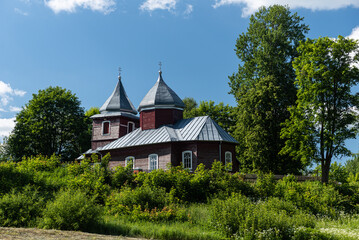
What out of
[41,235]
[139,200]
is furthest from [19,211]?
[139,200]

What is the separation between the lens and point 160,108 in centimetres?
3228

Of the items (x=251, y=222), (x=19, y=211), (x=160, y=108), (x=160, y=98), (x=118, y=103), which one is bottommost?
(x=251, y=222)

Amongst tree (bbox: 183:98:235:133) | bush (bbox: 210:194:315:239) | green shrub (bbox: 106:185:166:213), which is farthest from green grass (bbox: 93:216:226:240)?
tree (bbox: 183:98:235:133)

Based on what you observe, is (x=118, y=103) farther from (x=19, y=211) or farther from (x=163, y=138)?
(x=19, y=211)

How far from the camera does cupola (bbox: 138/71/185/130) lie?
3219 centimetres

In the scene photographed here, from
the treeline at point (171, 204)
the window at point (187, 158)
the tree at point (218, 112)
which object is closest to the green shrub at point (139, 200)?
the treeline at point (171, 204)

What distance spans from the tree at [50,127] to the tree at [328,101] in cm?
2801

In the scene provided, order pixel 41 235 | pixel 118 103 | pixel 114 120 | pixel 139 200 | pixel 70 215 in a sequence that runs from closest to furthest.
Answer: pixel 41 235, pixel 70 215, pixel 139 200, pixel 114 120, pixel 118 103

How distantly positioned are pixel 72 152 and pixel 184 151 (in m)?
21.2

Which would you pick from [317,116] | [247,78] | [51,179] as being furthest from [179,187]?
[247,78]

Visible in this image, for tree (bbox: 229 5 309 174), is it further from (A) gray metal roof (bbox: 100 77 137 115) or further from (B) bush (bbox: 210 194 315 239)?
Result: (B) bush (bbox: 210 194 315 239)

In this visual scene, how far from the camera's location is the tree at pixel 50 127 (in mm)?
42219

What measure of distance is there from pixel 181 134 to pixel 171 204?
14.7m

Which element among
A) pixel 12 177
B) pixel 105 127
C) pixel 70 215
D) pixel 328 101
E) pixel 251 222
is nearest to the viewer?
pixel 251 222
